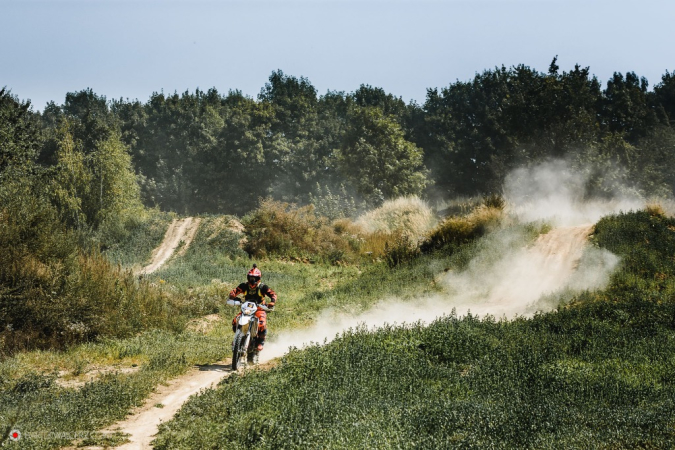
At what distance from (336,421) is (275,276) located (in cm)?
2106

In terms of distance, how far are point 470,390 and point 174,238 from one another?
3369 cm

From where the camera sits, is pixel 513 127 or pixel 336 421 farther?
pixel 513 127

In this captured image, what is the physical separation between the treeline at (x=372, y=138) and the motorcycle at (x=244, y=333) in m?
27.7

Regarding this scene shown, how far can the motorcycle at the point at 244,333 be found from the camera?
13.3 meters

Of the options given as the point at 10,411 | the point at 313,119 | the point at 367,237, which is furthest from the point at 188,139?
the point at 10,411

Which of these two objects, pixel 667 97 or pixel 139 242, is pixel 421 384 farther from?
pixel 667 97

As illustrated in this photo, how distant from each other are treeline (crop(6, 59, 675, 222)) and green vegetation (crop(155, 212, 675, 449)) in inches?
1168

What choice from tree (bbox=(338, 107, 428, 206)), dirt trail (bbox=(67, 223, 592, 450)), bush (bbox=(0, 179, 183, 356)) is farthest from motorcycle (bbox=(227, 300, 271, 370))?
tree (bbox=(338, 107, 428, 206))

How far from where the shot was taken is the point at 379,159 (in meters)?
55.2

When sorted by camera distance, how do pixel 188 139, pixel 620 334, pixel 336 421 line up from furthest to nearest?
pixel 188 139, pixel 620 334, pixel 336 421

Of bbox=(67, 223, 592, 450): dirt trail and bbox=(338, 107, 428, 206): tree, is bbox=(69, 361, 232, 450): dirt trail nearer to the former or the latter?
bbox=(67, 223, 592, 450): dirt trail

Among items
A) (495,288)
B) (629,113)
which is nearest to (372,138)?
(629,113)

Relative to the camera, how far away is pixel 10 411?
968 cm

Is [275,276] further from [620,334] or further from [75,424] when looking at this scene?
[75,424]
